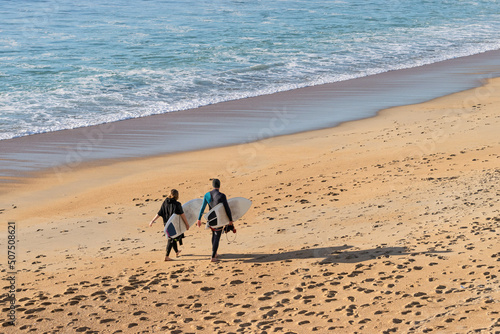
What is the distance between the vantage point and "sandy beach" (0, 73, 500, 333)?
7754mm

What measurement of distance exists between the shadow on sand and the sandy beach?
37mm

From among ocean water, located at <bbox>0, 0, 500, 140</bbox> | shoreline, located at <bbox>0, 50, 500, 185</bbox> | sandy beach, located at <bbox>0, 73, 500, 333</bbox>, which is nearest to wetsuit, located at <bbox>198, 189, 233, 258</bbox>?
sandy beach, located at <bbox>0, 73, 500, 333</bbox>

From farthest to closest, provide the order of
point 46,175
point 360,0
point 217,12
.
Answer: point 360,0 → point 217,12 → point 46,175

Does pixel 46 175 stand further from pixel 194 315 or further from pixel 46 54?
pixel 46 54

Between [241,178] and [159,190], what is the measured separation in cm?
181

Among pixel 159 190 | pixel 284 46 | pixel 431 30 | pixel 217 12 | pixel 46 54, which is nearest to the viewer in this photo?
pixel 159 190

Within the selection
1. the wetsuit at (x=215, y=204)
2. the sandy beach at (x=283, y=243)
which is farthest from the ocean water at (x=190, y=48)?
the wetsuit at (x=215, y=204)

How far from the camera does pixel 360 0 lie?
2249 inches

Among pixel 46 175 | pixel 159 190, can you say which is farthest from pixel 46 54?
pixel 159 190

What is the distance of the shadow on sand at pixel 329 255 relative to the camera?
9.09 metres

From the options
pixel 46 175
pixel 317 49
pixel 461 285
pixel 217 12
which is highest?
pixel 217 12

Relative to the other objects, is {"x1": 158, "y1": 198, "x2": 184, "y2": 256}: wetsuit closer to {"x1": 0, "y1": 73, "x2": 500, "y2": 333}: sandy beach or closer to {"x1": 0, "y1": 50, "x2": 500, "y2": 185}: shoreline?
{"x1": 0, "y1": 73, "x2": 500, "y2": 333}: sandy beach

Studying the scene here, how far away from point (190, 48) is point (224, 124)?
15112mm

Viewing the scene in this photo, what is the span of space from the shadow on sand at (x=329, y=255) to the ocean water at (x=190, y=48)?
425 inches
